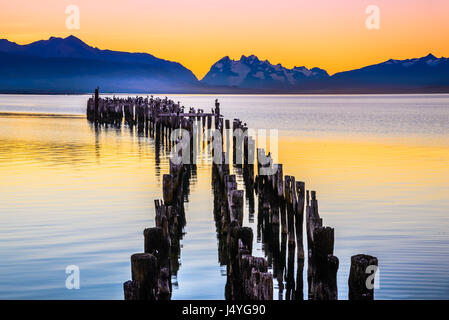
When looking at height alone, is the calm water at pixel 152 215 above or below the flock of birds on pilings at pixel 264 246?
below

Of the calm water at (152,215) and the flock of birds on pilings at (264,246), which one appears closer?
the flock of birds on pilings at (264,246)

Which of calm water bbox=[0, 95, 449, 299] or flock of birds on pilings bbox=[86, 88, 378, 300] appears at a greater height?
flock of birds on pilings bbox=[86, 88, 378, 300]

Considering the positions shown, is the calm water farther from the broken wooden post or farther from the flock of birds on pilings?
the broken wooden post

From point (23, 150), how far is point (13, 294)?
66.6 ft

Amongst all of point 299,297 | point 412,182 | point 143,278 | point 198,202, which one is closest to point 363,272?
point 143,278

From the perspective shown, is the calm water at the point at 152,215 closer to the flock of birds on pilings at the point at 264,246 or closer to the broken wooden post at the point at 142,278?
the flock of birds on pilings at the point at 264,246

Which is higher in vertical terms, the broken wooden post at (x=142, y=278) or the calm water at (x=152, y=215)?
the broken wooden post at (x=142, y=278)

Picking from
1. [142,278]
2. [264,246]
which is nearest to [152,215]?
[264,246]

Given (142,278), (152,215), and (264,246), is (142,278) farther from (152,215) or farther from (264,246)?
(152,215)

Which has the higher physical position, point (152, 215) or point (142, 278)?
point (142, 278)

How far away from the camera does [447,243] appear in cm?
1264

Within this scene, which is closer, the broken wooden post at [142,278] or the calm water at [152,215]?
the broken wooden post at [142,278]

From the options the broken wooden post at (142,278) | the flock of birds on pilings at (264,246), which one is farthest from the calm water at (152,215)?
the broken wooden post at (142,278)

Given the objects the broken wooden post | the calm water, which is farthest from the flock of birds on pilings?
the calm water
